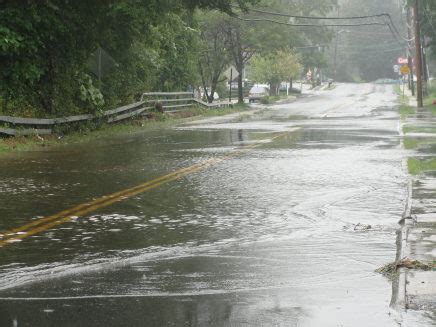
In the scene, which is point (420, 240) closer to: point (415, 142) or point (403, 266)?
point (403, 266)

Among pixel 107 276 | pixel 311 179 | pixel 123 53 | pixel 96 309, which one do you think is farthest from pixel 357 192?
pixel 123 53

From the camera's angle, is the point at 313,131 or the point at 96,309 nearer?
the point at 96,309

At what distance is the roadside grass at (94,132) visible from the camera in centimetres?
2273

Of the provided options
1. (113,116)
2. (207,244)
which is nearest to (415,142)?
(113,116)

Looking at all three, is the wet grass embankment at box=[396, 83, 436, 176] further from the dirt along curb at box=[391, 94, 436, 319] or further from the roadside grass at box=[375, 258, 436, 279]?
the roadside grass at box=[375, 258, 436, 279]

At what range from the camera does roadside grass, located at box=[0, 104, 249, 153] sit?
74.6ft

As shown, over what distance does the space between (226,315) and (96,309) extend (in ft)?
3.41

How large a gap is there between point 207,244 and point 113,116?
2395 centimetres

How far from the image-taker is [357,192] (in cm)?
1305

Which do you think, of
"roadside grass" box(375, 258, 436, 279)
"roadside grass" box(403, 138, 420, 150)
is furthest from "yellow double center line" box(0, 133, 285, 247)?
"roadside grass" box(403, 138, 420, 150)

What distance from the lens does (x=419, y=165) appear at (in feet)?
55.3

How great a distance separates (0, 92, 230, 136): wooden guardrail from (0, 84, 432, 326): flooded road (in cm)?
573

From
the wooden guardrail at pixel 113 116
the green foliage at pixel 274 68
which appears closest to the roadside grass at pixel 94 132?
the wooden guardrail at pixel 113 116

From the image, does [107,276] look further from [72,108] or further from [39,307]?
[72,108]
